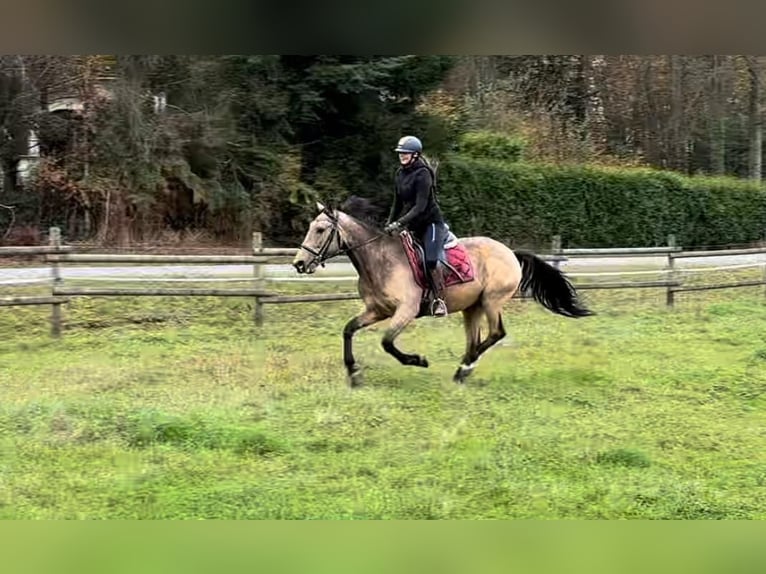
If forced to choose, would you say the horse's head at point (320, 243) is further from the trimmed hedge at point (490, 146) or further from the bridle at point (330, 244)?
the trimmed hedge at point (490, 146)

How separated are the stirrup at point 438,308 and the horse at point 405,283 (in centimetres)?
8

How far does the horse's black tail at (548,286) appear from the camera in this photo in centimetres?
561

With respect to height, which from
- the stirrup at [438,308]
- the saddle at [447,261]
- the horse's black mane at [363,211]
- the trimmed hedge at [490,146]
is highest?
the trimmed hedge at [490,146]

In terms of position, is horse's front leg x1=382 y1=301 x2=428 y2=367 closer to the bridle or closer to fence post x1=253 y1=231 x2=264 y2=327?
the bridle

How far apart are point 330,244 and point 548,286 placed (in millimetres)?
1572

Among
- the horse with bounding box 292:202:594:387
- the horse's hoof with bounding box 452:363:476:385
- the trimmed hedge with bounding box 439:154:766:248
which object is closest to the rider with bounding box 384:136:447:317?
the horse with bounding box 292:202:594:387

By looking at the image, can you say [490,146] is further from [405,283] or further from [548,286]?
[405,283]

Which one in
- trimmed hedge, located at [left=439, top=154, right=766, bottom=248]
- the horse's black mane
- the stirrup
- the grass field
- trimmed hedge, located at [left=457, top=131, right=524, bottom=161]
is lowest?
the grass field

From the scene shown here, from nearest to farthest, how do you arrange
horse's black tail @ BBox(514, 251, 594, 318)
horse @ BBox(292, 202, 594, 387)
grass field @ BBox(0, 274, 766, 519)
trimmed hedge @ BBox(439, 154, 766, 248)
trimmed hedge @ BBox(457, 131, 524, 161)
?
grass field @ BBox(0, 274, 766, 519) → horse @ BBox(292, 202, 594, 387) → horse's black tail @ BBox(514, 251, 594, 318) → trimmed hedge @ BBox(457, 131, 524, 161) → trimmed hedge @ BBox(439, 154, 766, 248)

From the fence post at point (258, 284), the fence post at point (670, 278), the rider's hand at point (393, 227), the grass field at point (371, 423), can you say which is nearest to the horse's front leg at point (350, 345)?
the grass field at point (371, 423)

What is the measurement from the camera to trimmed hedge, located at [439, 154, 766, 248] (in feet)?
36.1

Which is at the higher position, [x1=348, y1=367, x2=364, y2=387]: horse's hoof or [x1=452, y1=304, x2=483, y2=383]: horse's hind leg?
[x1=452, y1=304, x2=483, y2=383]: horse's hind leg
